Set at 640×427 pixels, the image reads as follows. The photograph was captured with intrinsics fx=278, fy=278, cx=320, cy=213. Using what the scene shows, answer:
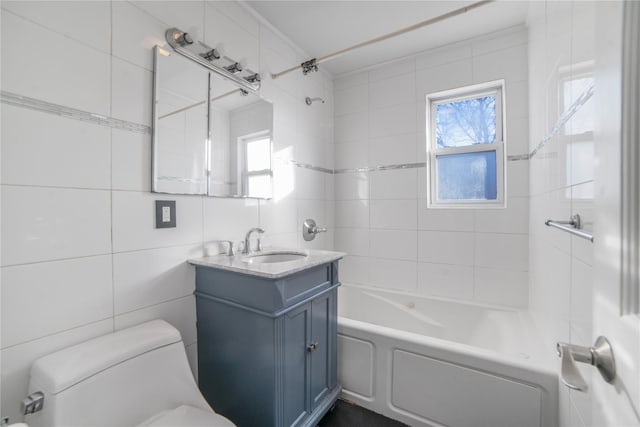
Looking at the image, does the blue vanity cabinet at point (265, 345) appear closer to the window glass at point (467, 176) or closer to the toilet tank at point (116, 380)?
the toilet tank at point (116, 380)

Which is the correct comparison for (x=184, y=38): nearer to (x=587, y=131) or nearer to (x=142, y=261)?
(x=142, y=261)

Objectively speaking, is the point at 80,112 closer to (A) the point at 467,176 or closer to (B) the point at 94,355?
(B) the point at 94,355

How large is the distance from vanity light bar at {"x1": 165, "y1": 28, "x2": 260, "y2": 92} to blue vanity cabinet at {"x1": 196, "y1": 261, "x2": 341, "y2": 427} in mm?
1094

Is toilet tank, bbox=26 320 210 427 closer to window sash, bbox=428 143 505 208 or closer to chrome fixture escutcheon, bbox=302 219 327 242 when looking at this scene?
chrome fixture escutcheon, bbox=302 219 327 242

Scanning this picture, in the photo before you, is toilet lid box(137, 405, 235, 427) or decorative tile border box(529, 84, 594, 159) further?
toilet lid box(137, 405, 235, 427)

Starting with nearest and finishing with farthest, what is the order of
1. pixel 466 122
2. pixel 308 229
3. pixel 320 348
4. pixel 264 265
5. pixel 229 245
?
1. pixel 264 265
2. pixel 320 348
3. pixel 229 245
4. pixel 308 229
5. pixel 466 122

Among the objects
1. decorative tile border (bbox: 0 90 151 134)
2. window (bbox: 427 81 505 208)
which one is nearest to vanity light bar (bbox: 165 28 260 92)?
decorative tile border (bbox: 0 90 151 134)

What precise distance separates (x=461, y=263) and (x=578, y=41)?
63.8 inches

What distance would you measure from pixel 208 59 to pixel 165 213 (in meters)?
0.87

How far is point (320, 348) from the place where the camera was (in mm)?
1475

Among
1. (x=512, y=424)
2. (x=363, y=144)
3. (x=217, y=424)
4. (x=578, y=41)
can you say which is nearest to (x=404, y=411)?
(x=512, y=424)

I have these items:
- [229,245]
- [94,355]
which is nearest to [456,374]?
[229,245]

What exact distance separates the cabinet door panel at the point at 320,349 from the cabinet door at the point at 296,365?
0.18ft

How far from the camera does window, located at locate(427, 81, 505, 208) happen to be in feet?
7.07
